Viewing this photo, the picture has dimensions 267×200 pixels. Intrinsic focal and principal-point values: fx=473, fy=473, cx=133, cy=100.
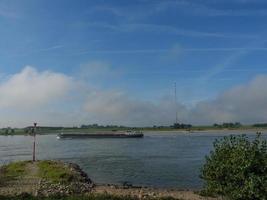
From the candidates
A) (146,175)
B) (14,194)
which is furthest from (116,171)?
(14,194)

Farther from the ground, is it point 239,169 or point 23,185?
point 239,169

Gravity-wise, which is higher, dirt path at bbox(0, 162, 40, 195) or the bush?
the bush

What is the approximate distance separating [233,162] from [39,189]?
13.1 metres

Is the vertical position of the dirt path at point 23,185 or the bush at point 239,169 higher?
the bush at point 239,169

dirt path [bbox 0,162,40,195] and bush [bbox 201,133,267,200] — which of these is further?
dirt path [bbox 0,162,40,195]

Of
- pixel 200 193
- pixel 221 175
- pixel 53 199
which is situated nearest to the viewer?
pixel 221 175

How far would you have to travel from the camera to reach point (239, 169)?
2114 cm

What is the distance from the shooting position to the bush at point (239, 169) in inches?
817

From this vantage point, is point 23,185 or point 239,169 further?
point 23,185

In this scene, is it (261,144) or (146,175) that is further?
(146,175)

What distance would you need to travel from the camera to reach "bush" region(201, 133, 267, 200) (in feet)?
68.1

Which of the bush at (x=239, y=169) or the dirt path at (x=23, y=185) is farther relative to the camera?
the dirt path at (x=23, y=185)

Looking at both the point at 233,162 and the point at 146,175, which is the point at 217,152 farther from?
the point at 146,175

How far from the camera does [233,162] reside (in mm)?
21391
